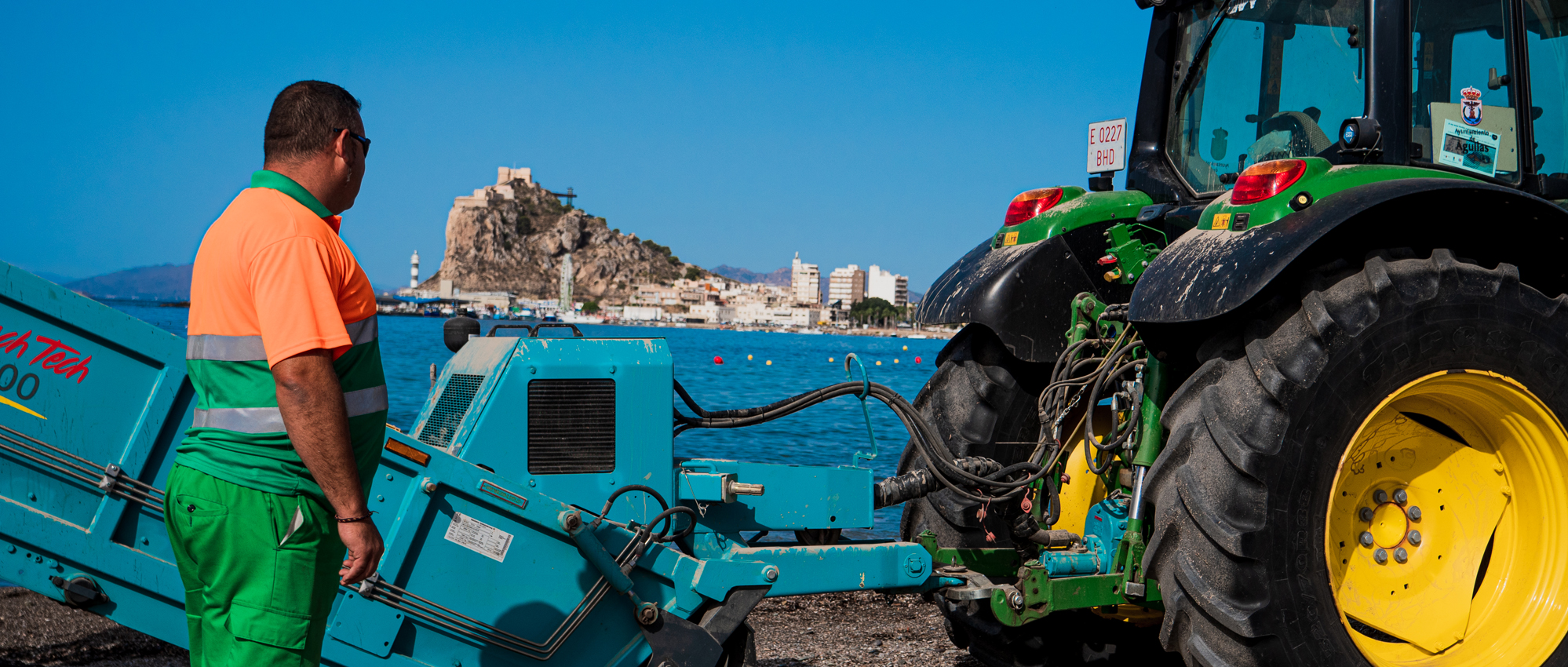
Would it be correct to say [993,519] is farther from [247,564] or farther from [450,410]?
[247,564]

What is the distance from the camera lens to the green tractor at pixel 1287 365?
2650 millimetres

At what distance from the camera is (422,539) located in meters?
2.79

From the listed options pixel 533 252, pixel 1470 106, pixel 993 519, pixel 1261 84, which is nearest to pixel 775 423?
pixel 993 519

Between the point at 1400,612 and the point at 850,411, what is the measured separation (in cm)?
1260

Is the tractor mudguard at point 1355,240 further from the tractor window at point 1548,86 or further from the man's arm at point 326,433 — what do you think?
the man's arm at point 326,433

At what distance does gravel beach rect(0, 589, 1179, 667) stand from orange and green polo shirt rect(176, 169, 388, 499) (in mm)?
2126

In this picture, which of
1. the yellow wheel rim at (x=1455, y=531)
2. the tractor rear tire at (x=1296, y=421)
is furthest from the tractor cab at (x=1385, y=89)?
the yellow wheel rim at (x=1455, y=531)

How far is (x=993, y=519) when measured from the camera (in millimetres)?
3547

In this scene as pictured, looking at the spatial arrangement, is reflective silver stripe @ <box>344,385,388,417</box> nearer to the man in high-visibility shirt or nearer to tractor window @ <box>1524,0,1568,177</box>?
the man in high-visibility shirt

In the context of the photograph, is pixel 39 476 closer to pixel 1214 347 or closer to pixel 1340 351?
pixel 1214 347

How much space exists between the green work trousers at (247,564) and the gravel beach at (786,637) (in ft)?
6.61

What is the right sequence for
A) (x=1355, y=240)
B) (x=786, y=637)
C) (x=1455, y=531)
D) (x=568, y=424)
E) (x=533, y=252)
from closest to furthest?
1. (x=1355, y=240)
2. (x=568, y=424)
3. (x=1455, y=531)
4. (x=786, y=637)
5. (x=533, y=252)

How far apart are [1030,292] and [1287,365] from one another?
3.40 ft

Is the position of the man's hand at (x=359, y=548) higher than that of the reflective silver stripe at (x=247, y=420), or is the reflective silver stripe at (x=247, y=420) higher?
the reflective silver stripe at (x=247, y=420)
